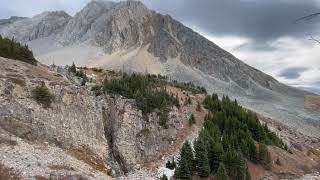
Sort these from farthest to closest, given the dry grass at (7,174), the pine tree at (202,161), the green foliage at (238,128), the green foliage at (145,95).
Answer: the green foliage at (145,95), the green foliage at (238,128), the pine tree at (202,161), the dry grass at (7,174)

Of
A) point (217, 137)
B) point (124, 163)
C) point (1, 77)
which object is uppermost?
point (1, 77)

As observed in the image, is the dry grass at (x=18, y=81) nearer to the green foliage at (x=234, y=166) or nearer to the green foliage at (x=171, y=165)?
the green foliage at (x=171, y=165)

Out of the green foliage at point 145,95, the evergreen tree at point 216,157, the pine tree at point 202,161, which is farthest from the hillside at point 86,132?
the evergreen tree at point 216,157

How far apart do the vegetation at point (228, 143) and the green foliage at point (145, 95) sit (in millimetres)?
8830

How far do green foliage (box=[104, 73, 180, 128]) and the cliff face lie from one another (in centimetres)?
172

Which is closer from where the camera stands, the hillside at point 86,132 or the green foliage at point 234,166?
the hillside at point 86,132

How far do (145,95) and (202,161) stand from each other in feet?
75.0

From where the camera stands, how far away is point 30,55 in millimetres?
94375

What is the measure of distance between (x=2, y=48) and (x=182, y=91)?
4904cm

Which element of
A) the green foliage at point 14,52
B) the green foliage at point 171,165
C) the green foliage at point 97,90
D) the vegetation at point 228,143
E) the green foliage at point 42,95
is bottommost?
the green foliage at point 171,165

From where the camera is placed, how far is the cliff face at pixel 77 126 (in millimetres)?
65562

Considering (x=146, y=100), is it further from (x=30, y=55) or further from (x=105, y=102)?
(x=30, y=55)

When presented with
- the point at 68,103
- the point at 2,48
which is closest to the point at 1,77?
the point at 68,103

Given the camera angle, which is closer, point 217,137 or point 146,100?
point 217,137
